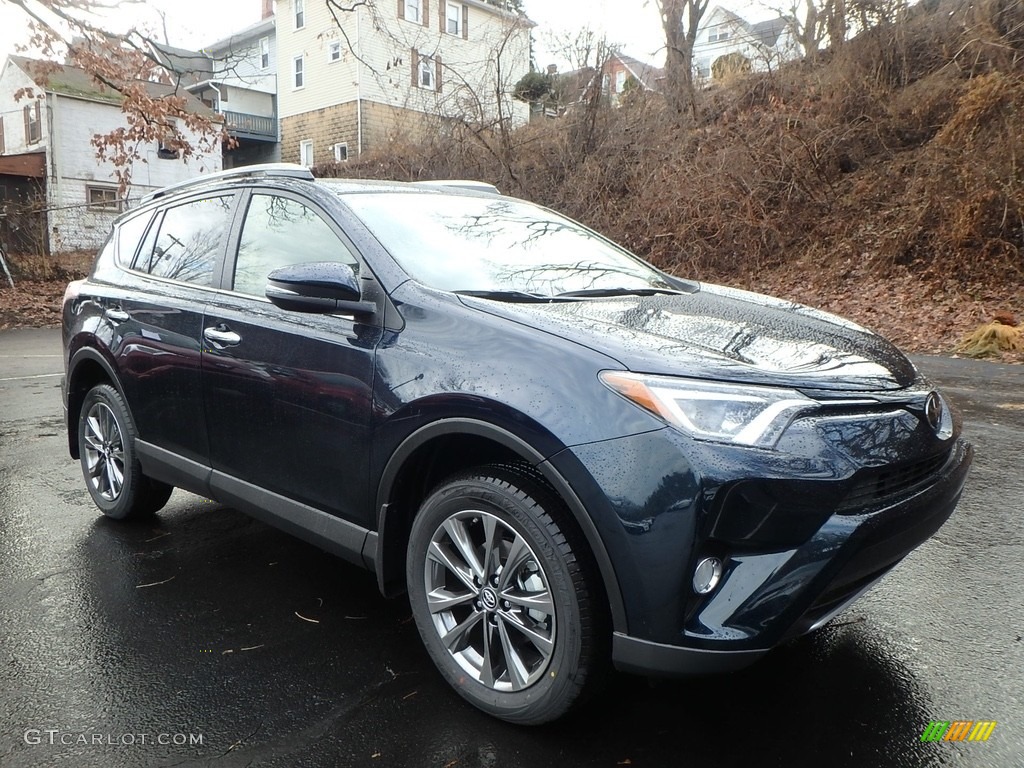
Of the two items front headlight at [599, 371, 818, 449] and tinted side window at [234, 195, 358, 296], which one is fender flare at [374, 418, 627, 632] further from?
tinted side window at [234, 195, 358, 296]

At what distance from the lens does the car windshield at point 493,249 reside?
123 inches

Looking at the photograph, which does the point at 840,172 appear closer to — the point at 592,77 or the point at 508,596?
the point at 592,77

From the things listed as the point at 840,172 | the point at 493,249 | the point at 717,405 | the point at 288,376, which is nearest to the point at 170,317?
the point at 288,376

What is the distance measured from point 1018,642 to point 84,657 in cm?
348

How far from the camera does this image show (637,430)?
7.44 ft

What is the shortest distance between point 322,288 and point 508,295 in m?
0.67

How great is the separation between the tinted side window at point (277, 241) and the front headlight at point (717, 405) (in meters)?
1.50

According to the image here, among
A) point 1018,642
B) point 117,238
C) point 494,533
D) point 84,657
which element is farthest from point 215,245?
point 1018,642

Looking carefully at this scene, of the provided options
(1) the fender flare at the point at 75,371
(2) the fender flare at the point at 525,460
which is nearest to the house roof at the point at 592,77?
(1) the fender flare at the point at 75,371

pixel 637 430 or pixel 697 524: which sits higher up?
pixel 637 430

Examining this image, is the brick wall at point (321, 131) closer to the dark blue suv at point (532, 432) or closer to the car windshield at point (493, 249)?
the car windshield at point (493, 249)

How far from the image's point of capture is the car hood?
7.91 feet

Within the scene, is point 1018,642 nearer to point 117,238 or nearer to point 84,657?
→ point 84,657

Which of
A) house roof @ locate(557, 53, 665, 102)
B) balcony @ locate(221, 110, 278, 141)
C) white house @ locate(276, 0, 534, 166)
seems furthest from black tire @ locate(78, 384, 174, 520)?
balcony @ locate(221, 110, 278, 141)
